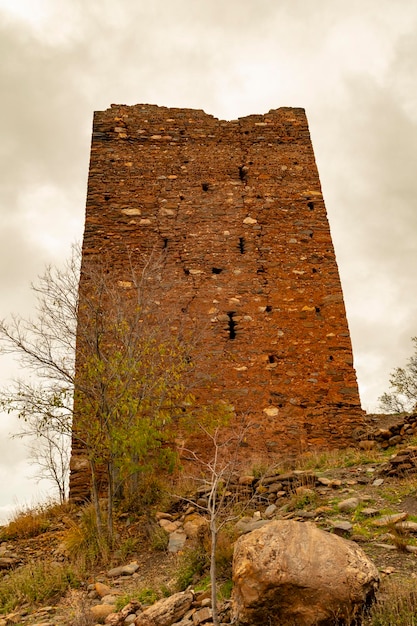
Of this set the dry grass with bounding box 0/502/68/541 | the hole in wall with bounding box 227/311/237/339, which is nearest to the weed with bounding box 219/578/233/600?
the dry grass with bounding box 0/502/68/541

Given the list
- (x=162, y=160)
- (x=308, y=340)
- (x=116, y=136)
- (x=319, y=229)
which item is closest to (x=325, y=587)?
(x=308, y=340)

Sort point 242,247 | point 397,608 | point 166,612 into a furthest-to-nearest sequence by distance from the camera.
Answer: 1. point 242,247
2. point 166,612
3. point 397,608

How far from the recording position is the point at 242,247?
9.58 metres

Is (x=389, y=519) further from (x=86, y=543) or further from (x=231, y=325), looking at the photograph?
(x=231, y=325)

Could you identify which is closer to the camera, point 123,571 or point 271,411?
point 123,571

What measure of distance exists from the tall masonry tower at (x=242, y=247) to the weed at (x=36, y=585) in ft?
11.4

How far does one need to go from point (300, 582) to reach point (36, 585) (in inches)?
121

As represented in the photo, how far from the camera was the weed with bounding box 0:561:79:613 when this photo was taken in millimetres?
4867

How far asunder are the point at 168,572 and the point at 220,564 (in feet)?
2.60

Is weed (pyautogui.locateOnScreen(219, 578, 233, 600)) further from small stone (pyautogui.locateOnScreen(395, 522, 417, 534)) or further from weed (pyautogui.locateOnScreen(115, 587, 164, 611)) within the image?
small stone (pyautogui.locateOnScreen(395, 522, 417, 534))

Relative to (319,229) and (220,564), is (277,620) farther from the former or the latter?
(319,229)

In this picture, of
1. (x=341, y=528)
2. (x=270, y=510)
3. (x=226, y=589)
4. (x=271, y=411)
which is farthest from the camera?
(x=271, y=411)

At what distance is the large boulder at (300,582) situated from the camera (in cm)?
301

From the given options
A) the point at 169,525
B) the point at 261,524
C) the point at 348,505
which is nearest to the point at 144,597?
the point at 261,524
